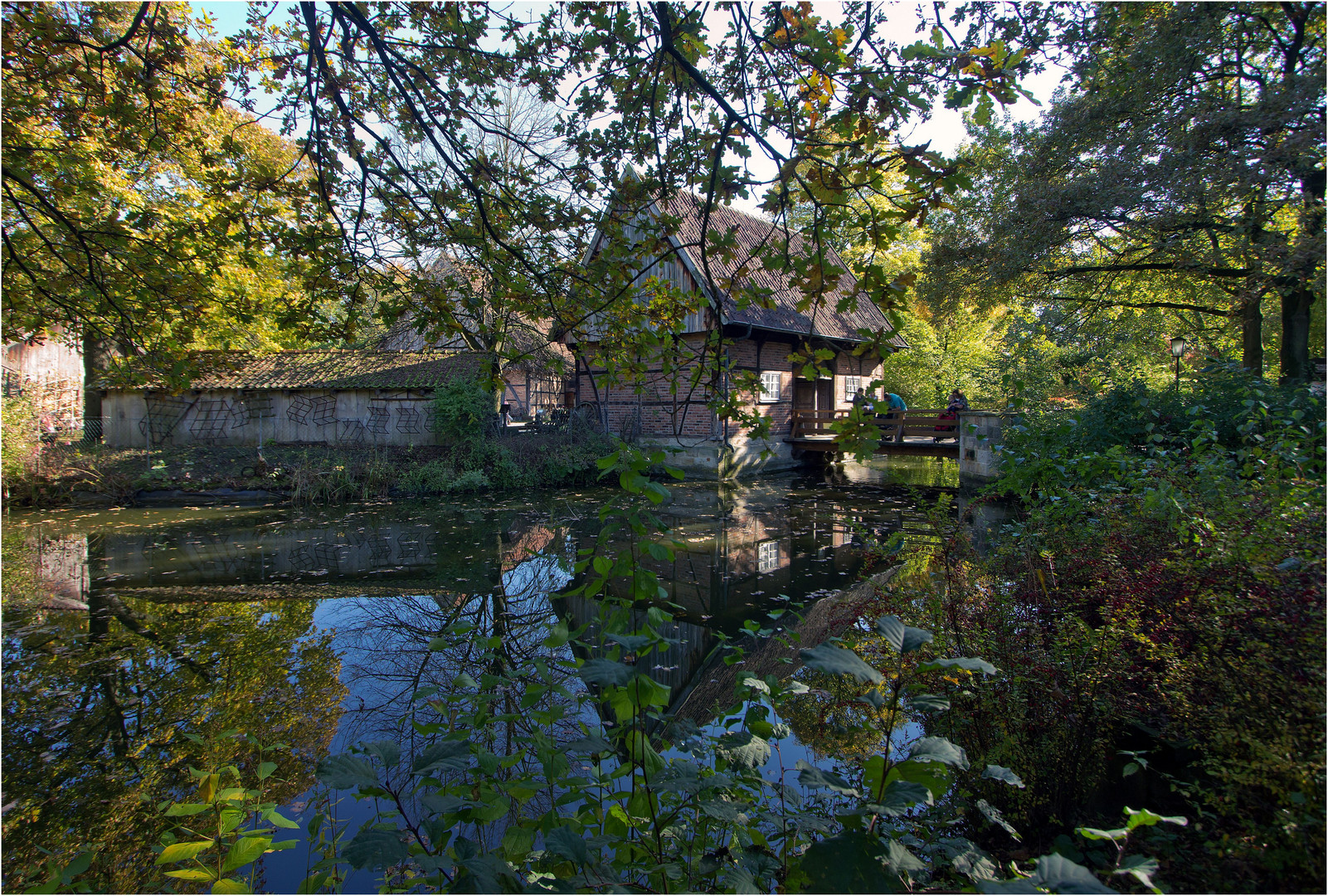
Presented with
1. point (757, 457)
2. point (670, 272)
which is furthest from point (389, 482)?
point (757, 457)

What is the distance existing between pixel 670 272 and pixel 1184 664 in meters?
13.7

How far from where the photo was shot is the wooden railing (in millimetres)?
15156

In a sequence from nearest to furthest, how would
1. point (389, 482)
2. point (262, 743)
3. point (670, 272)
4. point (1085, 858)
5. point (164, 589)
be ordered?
1. point (1085, 858)
2. point (262, 743)
3. point (164, 589)
4. point (389, 482)
5. point (670, 272)

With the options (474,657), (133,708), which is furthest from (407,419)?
(474,657)

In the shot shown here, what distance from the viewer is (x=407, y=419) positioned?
17.4 metres

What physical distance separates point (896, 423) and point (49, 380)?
819 inches

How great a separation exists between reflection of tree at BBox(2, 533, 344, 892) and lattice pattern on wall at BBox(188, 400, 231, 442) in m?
13.1

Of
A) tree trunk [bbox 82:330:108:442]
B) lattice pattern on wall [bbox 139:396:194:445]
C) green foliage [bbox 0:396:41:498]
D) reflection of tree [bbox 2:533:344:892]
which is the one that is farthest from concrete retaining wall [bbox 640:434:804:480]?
tree trunk [bbox 82:330:108:442]

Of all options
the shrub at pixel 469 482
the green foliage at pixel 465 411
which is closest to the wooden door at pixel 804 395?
the green foliage at pixel 465 411

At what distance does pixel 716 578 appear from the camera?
744 cm

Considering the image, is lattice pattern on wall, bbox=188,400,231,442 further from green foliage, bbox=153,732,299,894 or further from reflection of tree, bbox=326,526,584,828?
green foliage, bbox=153,732,299,894

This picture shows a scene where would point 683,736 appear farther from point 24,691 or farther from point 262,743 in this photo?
point 24,691

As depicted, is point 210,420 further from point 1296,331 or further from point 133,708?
point 1296,331

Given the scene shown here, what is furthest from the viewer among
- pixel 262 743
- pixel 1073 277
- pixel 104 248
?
pixel 1073 277
